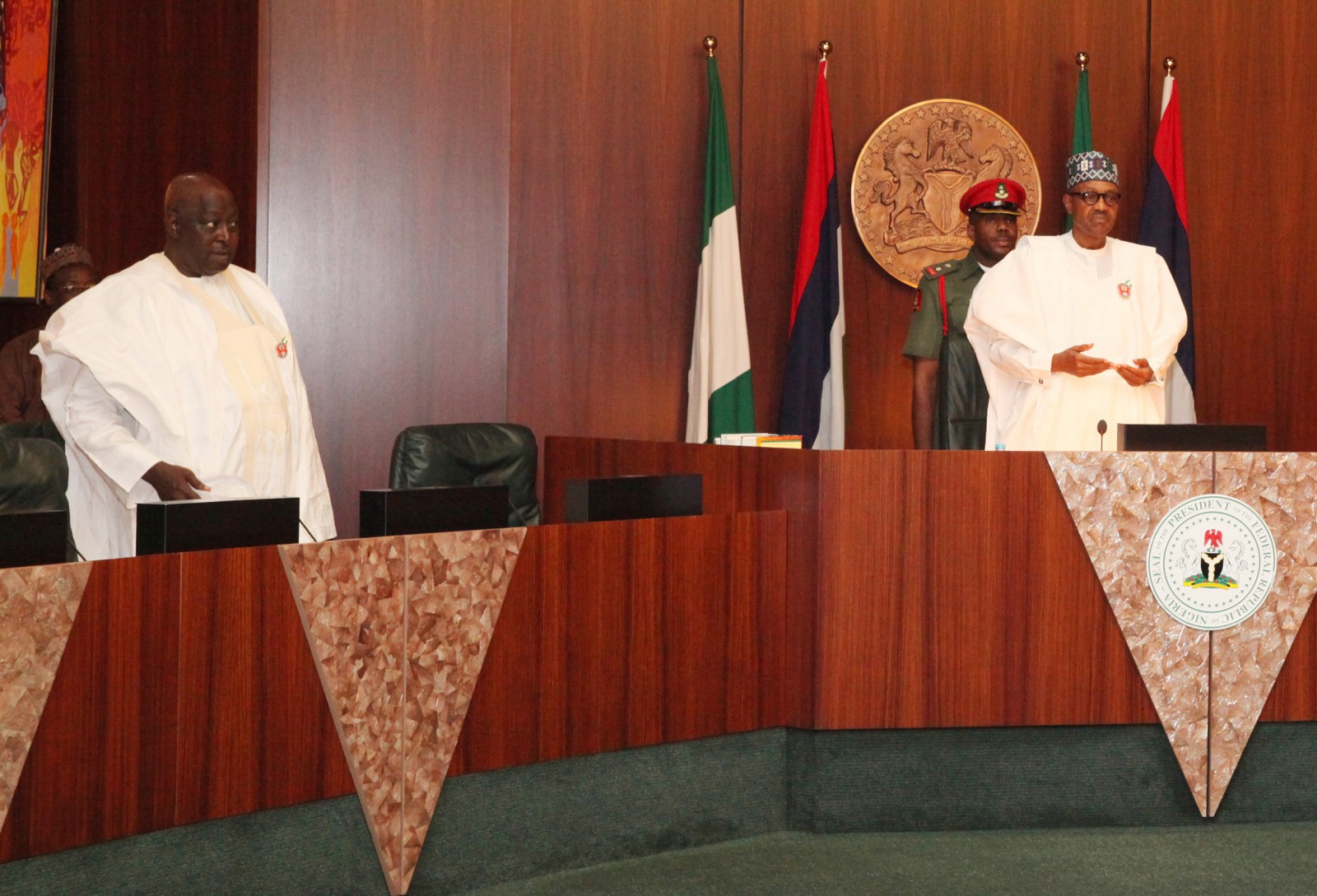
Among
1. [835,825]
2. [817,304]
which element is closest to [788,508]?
[835,825]

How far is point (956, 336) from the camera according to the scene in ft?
16.7

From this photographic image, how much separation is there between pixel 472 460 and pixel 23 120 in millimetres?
2803

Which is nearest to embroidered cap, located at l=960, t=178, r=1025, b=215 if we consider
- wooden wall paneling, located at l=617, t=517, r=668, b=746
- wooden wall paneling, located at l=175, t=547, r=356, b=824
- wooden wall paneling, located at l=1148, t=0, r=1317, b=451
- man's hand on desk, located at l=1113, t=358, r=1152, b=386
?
man's hand on desk, located at l=1113, t=358, r=1152, b=386

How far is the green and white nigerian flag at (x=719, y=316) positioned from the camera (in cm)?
571

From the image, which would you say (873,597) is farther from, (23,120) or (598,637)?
(23,120)

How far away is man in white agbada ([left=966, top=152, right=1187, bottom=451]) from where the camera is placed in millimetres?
4340

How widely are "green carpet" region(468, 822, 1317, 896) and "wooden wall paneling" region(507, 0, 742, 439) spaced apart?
2.60 metres

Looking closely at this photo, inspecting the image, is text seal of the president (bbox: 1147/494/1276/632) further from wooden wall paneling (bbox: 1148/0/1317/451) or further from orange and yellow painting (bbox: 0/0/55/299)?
orange and yellow painting (bbox: 0/0/55/299)

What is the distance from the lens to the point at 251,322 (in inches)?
144

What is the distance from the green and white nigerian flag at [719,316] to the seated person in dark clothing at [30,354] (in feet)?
7.42

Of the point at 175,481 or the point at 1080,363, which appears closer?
the point at 175,481

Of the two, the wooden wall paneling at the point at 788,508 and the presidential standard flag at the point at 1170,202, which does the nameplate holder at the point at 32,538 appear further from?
the presidential standard flag at the point at 1170,202

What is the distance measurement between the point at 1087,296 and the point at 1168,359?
0.31m

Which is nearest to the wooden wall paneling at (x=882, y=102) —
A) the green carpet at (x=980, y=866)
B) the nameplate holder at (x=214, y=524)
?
the green carpet at (x=980, y=866)
